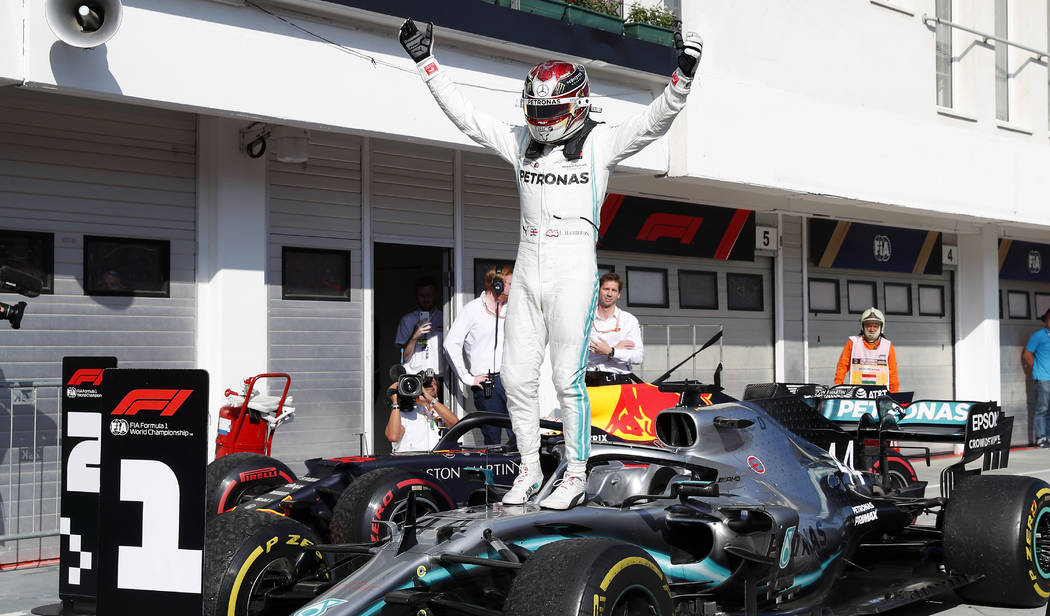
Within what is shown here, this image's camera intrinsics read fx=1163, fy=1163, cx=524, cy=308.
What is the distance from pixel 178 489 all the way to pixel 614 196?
877 centimetres

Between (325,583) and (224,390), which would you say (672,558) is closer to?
(325,583)

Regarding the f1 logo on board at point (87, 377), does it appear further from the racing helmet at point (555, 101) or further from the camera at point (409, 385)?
the camera at point (409, 385)

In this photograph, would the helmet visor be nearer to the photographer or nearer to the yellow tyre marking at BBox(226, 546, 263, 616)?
the yellow tyre marking at BBox(226, 546, 263, 616)

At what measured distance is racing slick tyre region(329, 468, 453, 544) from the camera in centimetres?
553

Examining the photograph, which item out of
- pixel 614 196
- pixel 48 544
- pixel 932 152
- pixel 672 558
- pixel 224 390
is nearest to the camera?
pixel 672 558

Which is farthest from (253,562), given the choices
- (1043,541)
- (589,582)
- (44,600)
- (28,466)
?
(28,466)

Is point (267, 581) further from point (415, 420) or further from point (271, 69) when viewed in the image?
point (271, 69)

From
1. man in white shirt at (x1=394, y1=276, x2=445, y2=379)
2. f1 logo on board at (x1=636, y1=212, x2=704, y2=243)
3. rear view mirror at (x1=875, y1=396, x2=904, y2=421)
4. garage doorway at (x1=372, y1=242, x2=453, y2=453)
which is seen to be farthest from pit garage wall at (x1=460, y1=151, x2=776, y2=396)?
rear view mirror at (x1=875, y1=396, x2=904, y2=421)

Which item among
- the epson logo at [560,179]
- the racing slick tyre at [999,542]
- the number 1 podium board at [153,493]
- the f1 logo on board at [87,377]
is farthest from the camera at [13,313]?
the racing slick tyre at [999,542]

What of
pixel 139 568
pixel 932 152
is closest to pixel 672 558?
pixel 139 568

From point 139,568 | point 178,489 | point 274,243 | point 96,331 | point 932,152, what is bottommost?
point 139,568

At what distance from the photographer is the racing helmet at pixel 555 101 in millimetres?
5172

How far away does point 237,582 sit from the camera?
4.63 m

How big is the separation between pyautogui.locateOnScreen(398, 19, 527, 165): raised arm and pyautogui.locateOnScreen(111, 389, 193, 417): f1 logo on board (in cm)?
185
